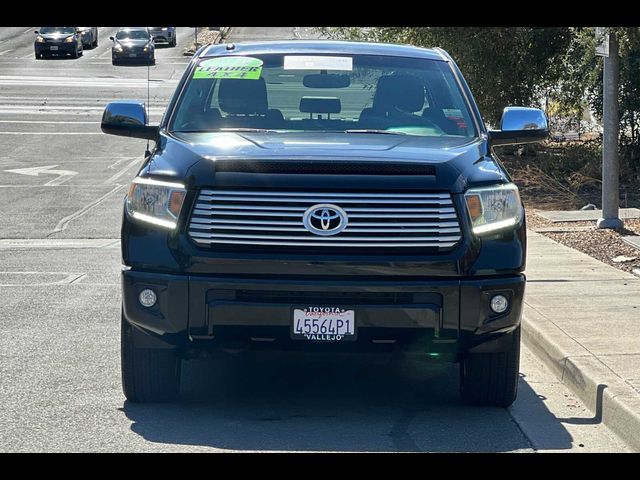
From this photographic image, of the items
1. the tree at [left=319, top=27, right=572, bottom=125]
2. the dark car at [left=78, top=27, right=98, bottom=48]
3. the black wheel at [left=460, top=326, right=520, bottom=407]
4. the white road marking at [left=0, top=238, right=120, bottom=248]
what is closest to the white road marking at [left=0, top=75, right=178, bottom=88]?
the dark car at [left=78, top=27, right=98, bottom=48]

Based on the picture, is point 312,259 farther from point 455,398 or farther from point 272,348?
point 455,398

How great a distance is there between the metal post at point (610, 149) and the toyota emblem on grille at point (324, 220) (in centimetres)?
833

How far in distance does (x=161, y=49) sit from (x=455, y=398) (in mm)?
59977

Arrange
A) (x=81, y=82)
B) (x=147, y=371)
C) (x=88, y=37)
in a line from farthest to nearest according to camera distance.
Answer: (x=88, y=37) < (x=81, y=82) < (x=147, y=371)

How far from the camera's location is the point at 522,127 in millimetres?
7805

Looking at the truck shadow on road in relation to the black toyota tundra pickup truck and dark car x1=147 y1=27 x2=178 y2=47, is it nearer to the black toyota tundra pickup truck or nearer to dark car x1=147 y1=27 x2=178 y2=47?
the black toyota tundra pickup truck

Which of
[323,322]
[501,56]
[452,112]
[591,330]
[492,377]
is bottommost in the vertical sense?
[591,330]

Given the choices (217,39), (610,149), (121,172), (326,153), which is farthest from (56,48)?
(326,153)

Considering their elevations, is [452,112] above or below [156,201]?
above

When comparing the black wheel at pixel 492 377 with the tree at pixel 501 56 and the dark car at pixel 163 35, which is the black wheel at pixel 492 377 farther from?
the dark car at pixel 163 35

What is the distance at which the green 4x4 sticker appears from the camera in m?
7.79

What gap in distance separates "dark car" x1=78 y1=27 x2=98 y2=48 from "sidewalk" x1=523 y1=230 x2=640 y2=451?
51.7 meters

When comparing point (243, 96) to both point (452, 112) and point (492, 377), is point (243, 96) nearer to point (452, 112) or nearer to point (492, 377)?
point (452, 112)

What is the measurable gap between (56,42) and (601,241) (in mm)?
46624
